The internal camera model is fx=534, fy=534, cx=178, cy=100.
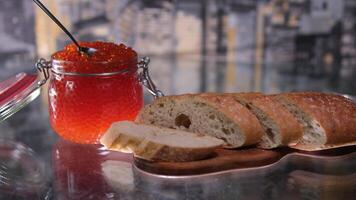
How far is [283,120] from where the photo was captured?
821 millimetres

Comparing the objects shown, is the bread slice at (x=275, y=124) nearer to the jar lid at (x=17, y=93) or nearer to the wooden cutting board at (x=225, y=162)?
the wooden cutting board at (x=225, y=162)

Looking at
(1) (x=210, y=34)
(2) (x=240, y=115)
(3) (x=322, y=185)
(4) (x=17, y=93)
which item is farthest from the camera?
(1) (x=210, y=34)

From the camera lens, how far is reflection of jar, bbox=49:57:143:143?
0.84 meters

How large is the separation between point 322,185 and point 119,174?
27 centimetres

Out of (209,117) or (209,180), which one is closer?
(209,180)

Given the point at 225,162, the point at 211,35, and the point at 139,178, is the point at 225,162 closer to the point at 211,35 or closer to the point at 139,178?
the point at 139,178

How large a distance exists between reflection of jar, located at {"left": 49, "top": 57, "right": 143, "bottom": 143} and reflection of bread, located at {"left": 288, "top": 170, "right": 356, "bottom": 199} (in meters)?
0.30

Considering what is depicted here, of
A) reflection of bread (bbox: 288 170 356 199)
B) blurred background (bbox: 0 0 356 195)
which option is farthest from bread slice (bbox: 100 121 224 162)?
blurred background (bbox: 0 0 356 195)

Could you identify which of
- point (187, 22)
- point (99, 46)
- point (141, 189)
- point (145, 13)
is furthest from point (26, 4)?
point (141, 189)

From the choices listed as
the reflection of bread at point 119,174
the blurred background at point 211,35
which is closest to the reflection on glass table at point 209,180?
the reflection of bread at point 119,174

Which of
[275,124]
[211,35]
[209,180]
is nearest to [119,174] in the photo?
[209,180]

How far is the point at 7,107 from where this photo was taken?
931 millimetres

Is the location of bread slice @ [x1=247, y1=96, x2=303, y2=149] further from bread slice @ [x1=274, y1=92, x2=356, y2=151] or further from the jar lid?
the jar lid

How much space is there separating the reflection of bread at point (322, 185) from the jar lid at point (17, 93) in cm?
50
